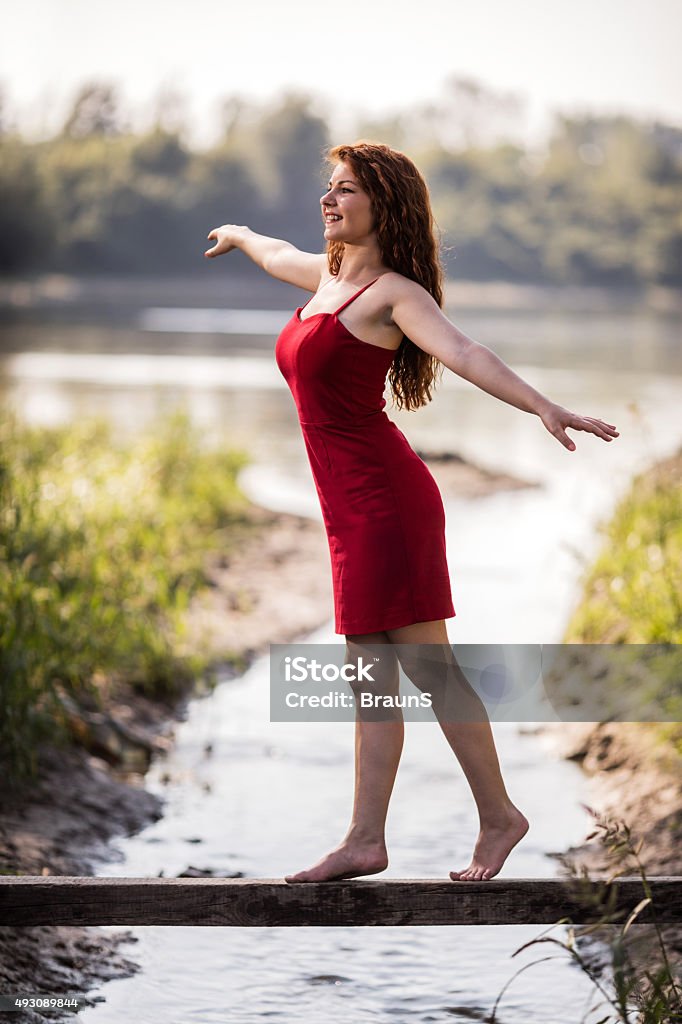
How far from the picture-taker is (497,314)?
72750mm

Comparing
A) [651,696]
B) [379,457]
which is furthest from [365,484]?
[651,696]

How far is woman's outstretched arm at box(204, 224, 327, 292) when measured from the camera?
2922mm

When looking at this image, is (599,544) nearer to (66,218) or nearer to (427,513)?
(427,513)

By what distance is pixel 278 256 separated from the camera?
3.02 m

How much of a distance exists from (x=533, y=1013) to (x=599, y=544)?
4.88 m

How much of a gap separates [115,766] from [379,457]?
284 centimetres

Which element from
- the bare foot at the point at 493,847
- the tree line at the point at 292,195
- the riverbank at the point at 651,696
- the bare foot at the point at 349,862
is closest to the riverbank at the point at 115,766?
the bare foot at the point at 349,862

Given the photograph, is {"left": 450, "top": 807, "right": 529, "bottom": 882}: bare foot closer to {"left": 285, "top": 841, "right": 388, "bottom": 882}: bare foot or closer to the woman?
the woman

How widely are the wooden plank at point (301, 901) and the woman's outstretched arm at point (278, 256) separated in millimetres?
1104

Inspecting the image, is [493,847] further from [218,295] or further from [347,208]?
[218,295]

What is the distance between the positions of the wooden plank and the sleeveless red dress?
18.4 inches

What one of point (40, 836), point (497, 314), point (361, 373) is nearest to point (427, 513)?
point (361, 373)

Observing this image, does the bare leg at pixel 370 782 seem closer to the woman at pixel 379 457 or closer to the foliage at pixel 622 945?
the woman at pixel 379 457

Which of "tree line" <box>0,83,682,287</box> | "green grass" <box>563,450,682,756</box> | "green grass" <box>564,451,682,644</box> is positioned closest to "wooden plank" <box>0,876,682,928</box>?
"green grass" <box>563,450,682,756</box>
